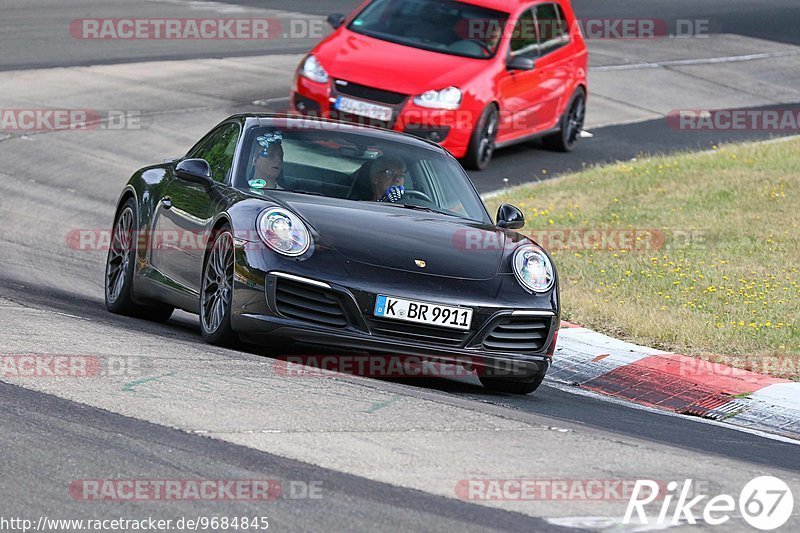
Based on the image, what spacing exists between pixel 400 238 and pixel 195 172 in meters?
1.47

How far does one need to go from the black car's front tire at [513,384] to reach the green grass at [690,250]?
1.57 m

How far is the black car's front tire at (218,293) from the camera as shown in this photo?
27.2 ft

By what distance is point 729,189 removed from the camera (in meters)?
15.4

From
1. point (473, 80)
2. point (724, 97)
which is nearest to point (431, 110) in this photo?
point (473, 80)

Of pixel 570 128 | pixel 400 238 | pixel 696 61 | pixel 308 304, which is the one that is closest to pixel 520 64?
pixel 570 128

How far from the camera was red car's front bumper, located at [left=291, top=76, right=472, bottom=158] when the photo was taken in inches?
627

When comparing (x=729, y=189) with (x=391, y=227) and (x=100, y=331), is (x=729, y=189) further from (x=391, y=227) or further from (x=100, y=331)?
(x=100, y=331)

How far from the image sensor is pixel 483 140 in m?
16.8

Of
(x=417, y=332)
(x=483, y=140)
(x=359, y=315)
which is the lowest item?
(x=483, y=140)

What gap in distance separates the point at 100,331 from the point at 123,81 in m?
12.2

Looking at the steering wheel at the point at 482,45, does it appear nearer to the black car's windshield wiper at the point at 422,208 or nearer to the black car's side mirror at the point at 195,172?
the black car's windshield wiper at the point at 422,208

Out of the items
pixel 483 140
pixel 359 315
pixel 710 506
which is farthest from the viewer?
pixel 483 140

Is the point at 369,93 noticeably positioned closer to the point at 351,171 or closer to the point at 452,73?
the point at 452,73

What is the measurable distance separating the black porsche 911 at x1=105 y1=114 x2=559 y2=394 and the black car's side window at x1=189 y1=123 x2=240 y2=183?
0.6 inches
